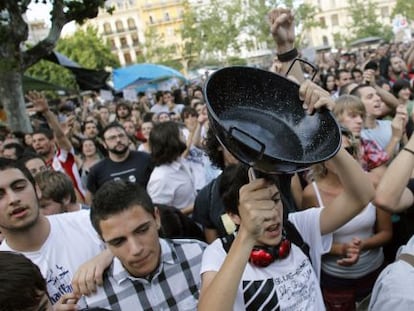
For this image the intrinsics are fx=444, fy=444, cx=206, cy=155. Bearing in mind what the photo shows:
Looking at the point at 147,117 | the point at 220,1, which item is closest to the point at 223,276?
the point at 147,117

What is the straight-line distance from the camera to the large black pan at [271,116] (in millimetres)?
1219

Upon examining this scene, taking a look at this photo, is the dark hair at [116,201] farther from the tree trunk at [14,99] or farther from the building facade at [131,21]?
the building facade at [131,21]

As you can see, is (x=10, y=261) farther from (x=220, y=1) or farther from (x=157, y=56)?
(x=157, y=56)

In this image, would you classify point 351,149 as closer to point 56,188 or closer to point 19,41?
point 56,188

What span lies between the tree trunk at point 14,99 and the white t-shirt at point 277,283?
7228 millimetres

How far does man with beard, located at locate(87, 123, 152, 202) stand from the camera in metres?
4.48

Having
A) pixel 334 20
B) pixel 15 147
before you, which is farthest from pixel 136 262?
pixel 334 20

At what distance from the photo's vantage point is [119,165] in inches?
178

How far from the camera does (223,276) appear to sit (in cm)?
129

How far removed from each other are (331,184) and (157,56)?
53.5 meters

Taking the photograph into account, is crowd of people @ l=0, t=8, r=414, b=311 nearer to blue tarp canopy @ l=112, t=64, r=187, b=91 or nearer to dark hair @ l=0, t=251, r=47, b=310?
dark hair @ l=0, t=251, r=47, b=310

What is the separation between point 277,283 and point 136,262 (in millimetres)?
575

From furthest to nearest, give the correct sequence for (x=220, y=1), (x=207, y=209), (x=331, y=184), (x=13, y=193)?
(x=220, y=1) → (x=207, y=209) → (x=331, y=184) → (x=13, y=193)

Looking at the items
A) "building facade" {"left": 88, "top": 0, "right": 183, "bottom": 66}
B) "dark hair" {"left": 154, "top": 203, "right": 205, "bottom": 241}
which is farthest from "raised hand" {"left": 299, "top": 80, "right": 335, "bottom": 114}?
"building facade" {"left": 88, "top": 0, "right": 183, "bottom": 66}
